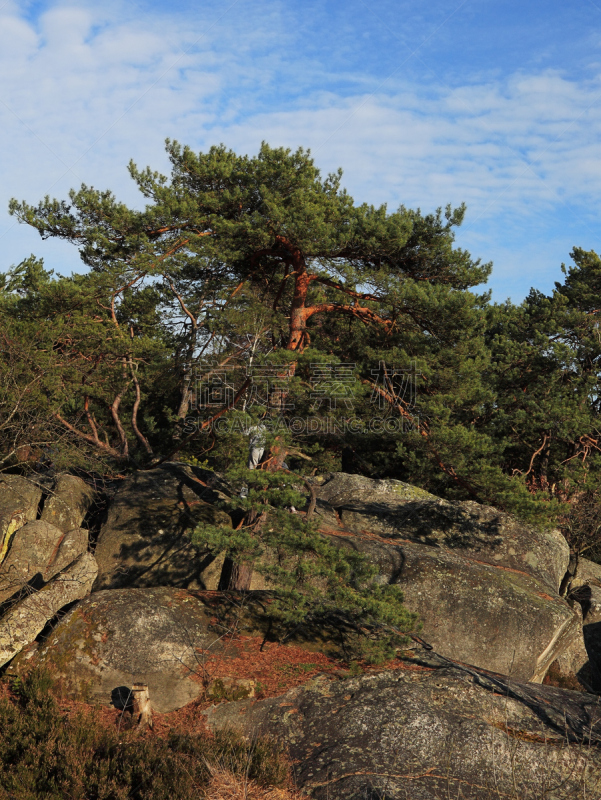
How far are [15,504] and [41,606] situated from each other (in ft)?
11.5

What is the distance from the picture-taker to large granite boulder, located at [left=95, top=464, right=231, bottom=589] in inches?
507

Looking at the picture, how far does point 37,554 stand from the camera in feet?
40.2

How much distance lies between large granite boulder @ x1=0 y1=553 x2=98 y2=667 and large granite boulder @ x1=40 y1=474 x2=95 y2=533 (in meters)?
2.32

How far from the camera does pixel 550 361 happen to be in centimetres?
1928

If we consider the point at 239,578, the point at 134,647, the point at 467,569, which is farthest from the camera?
the point at 467,569

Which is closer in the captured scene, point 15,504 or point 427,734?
point 427,734

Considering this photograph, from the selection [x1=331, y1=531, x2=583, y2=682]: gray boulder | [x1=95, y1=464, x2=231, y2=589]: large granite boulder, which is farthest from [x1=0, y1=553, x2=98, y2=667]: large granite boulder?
[x1=331, y1=531, x2=583, y2=682]: gray boulder

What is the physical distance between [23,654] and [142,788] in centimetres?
398

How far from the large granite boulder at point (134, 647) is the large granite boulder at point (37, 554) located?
2049 millimetres

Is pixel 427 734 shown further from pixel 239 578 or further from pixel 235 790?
pixel 239 578

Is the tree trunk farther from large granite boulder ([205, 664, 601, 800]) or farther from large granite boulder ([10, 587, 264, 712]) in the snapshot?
large granite boulder ([205, 664, 601, 800])

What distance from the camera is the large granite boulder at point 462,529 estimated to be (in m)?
14.4

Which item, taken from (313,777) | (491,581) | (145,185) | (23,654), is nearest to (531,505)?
(491,581)

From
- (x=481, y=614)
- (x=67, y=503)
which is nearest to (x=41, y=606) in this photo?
(x=67, y=503)
